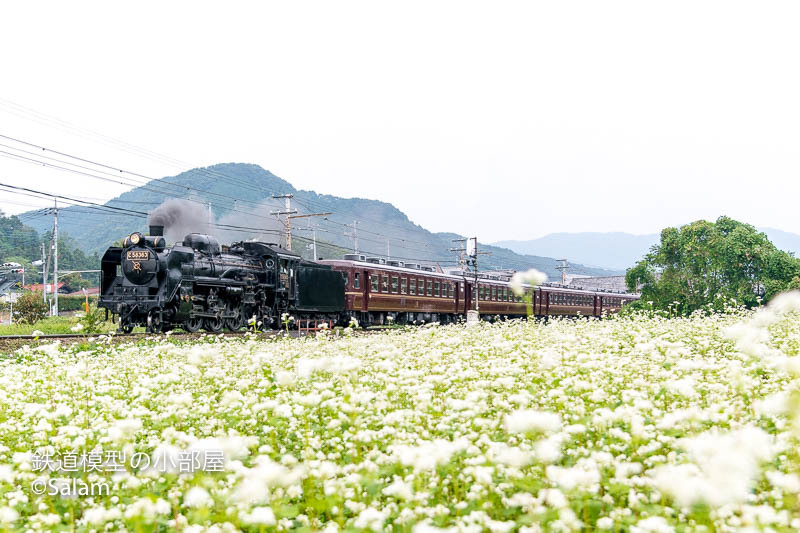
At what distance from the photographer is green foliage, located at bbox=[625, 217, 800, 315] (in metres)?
31.6

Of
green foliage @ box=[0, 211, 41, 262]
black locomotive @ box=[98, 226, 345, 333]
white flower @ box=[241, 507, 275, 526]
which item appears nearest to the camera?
white flower @ box=[241, 507, 275, 526]

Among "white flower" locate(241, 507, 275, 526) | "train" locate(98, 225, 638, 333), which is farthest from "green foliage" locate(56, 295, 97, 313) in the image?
"white flower" locate(241, 507, 275, 526)

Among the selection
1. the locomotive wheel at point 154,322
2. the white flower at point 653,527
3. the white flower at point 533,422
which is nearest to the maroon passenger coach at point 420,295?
the locomotive wheel at point 154,322

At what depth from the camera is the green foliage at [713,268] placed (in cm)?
3161

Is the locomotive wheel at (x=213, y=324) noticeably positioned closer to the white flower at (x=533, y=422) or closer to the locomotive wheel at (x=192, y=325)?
the locomotive wheel at (x=192, y=325)

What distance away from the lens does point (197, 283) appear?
61.6 feet

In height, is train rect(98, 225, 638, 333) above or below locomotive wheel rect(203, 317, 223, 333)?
above

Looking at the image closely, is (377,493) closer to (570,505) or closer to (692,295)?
(570,505)

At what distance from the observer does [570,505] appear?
12.0 feet

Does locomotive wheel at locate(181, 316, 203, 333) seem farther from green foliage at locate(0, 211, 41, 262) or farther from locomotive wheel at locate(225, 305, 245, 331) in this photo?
green foliage at locate(0, 211, 41, 262)

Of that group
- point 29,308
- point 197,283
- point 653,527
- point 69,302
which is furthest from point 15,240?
point 653,527

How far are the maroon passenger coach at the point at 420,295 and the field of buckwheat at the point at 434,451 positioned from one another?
15.7m

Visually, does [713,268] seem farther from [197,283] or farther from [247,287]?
[197,283]

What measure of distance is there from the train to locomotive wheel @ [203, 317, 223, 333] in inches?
1.2
